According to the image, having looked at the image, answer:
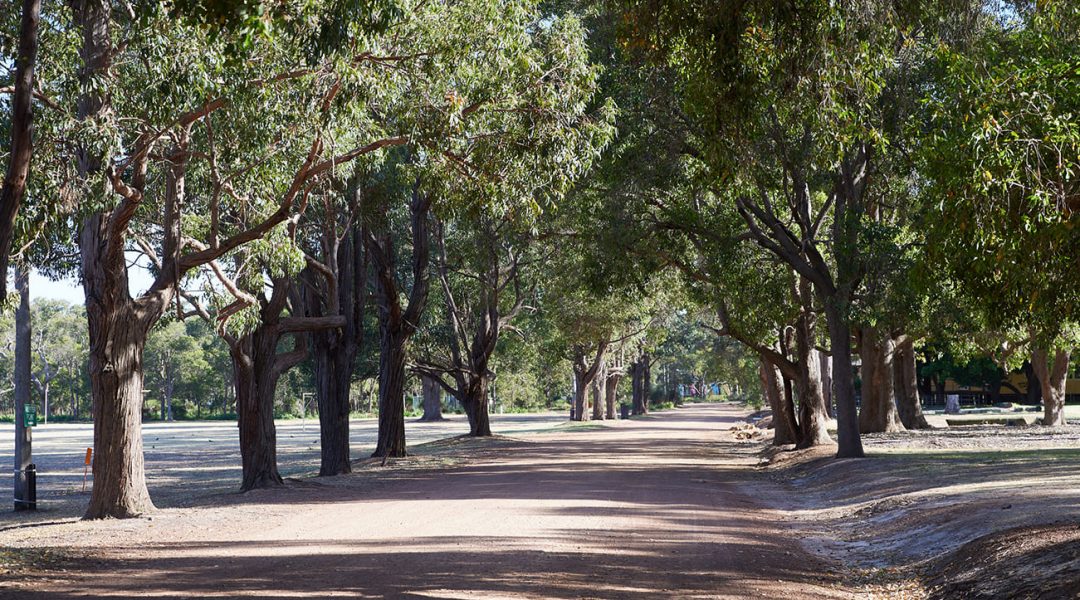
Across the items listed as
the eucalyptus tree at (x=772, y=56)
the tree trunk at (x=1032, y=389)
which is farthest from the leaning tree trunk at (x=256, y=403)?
Answer: the tree trunk at (x=1032, y=389)

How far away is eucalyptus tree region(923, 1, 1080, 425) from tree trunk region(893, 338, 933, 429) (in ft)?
96.9

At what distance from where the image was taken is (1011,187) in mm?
8547

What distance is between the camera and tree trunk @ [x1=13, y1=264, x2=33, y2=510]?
61.2ft

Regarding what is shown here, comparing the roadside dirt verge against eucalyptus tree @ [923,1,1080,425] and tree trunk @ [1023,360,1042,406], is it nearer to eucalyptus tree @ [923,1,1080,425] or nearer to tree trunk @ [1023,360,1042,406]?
eucalyptus tree @ [923,1,1080,425]

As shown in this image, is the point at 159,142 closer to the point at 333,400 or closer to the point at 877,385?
the point at 333,400

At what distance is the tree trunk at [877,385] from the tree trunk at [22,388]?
78.1 ft

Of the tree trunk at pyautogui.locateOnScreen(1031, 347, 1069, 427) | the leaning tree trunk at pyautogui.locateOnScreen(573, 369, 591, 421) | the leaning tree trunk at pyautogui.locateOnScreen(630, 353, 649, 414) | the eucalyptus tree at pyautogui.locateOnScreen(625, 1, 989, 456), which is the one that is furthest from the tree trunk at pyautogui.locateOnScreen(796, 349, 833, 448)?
the leaning tree trunk at pyautogui.locateOnScreen(630, 353, 649, 414)

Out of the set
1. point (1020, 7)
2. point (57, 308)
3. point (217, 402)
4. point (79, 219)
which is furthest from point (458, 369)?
point (57, 308)

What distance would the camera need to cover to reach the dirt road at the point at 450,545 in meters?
9.41

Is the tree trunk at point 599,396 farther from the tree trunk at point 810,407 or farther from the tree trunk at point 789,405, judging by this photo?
the tree trunk at point 810,407

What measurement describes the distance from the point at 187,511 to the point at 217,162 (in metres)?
5.42

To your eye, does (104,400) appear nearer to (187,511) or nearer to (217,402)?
(187,511)

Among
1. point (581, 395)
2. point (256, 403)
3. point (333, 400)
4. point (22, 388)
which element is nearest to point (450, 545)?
point (256, 403)

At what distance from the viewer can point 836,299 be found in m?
23.2
